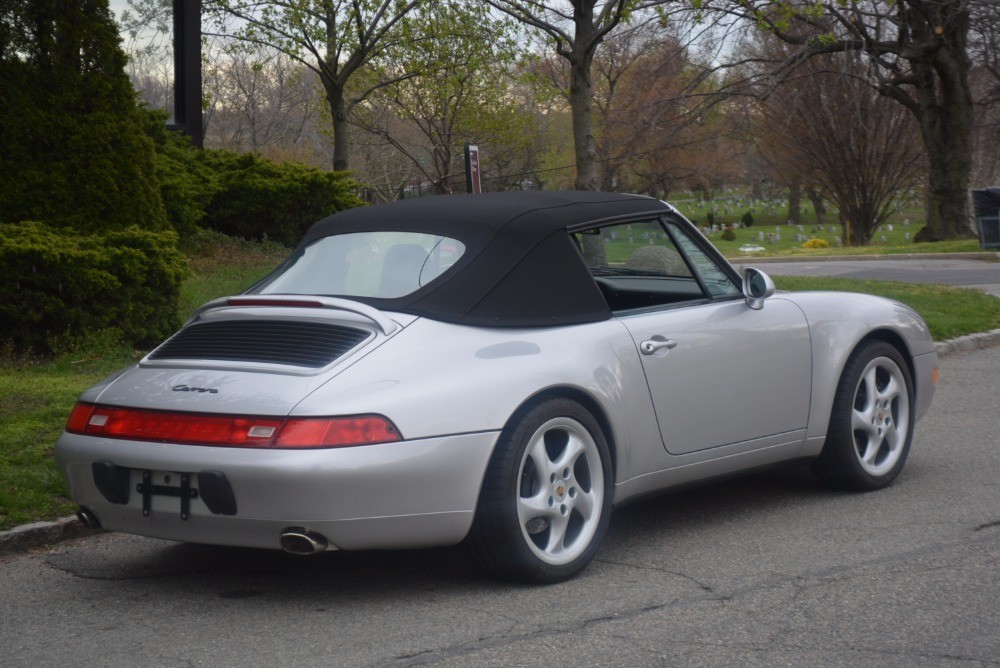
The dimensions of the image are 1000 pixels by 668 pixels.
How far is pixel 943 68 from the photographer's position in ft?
95.3

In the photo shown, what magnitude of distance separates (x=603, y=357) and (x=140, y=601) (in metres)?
1.98

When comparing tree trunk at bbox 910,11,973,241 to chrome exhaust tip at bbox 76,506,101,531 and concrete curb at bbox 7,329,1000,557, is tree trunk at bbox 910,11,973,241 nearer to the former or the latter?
concrete curb at bbox 7,329,1000,557

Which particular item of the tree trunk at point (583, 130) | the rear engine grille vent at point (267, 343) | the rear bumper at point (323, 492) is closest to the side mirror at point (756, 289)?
the rear bumper at point (323, 492)

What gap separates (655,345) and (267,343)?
1.60 meters

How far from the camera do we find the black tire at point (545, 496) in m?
4.28

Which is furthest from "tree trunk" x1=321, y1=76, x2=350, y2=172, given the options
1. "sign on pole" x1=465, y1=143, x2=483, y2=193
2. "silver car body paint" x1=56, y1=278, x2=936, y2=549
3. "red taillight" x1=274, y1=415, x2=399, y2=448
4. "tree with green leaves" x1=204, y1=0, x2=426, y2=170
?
"red taillight" x1=274, y1=415, x2=399, y2=448

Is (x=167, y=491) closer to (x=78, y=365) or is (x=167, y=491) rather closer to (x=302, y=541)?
(x=302, y=541)

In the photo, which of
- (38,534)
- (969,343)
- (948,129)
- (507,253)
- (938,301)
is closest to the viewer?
(507,253)

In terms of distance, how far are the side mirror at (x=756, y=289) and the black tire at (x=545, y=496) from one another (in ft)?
4.13

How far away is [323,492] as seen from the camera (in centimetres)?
395

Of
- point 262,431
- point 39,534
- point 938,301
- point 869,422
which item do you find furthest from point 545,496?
point 938,301

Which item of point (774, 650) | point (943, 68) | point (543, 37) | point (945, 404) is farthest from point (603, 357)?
point (943, 68)

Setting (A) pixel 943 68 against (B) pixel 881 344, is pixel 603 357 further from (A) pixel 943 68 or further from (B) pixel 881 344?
(A) pixel 943 68

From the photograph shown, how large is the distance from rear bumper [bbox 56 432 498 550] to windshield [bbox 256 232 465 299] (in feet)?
2.75
